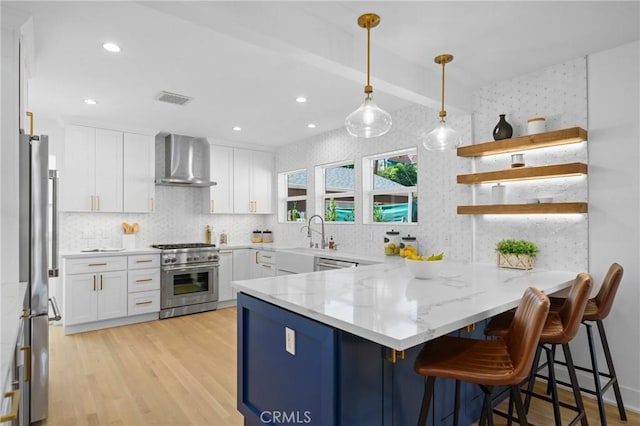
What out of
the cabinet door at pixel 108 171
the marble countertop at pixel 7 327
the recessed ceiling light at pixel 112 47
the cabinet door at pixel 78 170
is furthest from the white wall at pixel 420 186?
the marble countertop at pixel 7 327

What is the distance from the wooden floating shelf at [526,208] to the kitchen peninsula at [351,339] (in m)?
0.59

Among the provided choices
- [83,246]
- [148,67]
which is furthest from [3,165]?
[83,246]

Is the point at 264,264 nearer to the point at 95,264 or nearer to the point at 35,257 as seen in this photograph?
the point at 95,264

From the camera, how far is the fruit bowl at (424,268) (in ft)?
7.84

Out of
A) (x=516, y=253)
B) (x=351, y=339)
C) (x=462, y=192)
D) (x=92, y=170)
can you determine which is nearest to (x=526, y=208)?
(x=516, y=253)

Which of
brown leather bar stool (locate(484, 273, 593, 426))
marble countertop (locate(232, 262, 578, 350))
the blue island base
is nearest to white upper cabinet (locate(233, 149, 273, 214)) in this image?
marble countertop (locate(232, 262, 578, 350))

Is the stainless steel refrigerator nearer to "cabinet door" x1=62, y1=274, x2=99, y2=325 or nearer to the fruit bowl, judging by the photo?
"cabinet door" x1=62, y1=274, x2=99, y2=325

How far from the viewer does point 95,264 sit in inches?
171

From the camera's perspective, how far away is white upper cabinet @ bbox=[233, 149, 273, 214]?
5887 millimetres

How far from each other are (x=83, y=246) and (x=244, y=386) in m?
3.77

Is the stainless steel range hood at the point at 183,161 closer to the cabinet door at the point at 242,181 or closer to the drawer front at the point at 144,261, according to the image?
the cabinet door at the point at 242,181

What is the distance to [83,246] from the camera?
4770mm

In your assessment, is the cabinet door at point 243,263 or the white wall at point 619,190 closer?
the white wall at point 619,190

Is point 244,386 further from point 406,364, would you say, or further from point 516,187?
point 516,187
